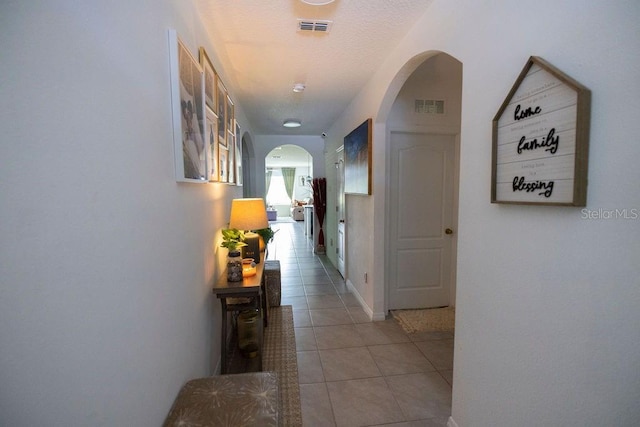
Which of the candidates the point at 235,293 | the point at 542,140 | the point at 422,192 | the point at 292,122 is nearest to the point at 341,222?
the point at 422,192

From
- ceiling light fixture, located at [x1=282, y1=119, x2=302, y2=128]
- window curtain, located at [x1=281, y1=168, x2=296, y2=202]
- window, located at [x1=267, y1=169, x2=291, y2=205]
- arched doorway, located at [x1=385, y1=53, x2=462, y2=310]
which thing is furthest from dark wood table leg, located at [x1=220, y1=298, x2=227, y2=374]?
window, located at [x1=267, y1=169, x2=291, y2=205]

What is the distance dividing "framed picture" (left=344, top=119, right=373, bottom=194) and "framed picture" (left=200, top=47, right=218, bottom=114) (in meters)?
1.59

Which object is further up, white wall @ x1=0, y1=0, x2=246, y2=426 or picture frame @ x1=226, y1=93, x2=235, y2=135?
picture frame @ x1=226, y1=93, x2=235, y2=135

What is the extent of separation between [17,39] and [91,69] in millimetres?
182

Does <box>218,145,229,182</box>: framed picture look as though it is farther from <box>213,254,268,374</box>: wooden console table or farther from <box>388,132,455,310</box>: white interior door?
<box>388,132,455,310</box>: white interior door

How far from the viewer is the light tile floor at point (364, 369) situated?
6.07 feet

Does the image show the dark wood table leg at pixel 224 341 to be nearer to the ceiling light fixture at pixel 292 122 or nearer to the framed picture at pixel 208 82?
the framed picture at pixel 208 82

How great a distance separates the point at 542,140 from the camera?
100cm

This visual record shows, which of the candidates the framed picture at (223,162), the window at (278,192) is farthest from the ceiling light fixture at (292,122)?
the window at (278,192)

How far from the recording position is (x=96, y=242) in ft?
2.49

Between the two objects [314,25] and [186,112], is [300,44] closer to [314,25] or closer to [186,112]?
[314,25]

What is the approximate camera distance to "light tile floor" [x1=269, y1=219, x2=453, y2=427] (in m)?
1.85

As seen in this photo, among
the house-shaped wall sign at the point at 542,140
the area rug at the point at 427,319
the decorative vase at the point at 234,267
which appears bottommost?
the area rug at the point at 427,319

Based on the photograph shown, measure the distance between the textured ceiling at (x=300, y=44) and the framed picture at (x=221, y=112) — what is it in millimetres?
292
